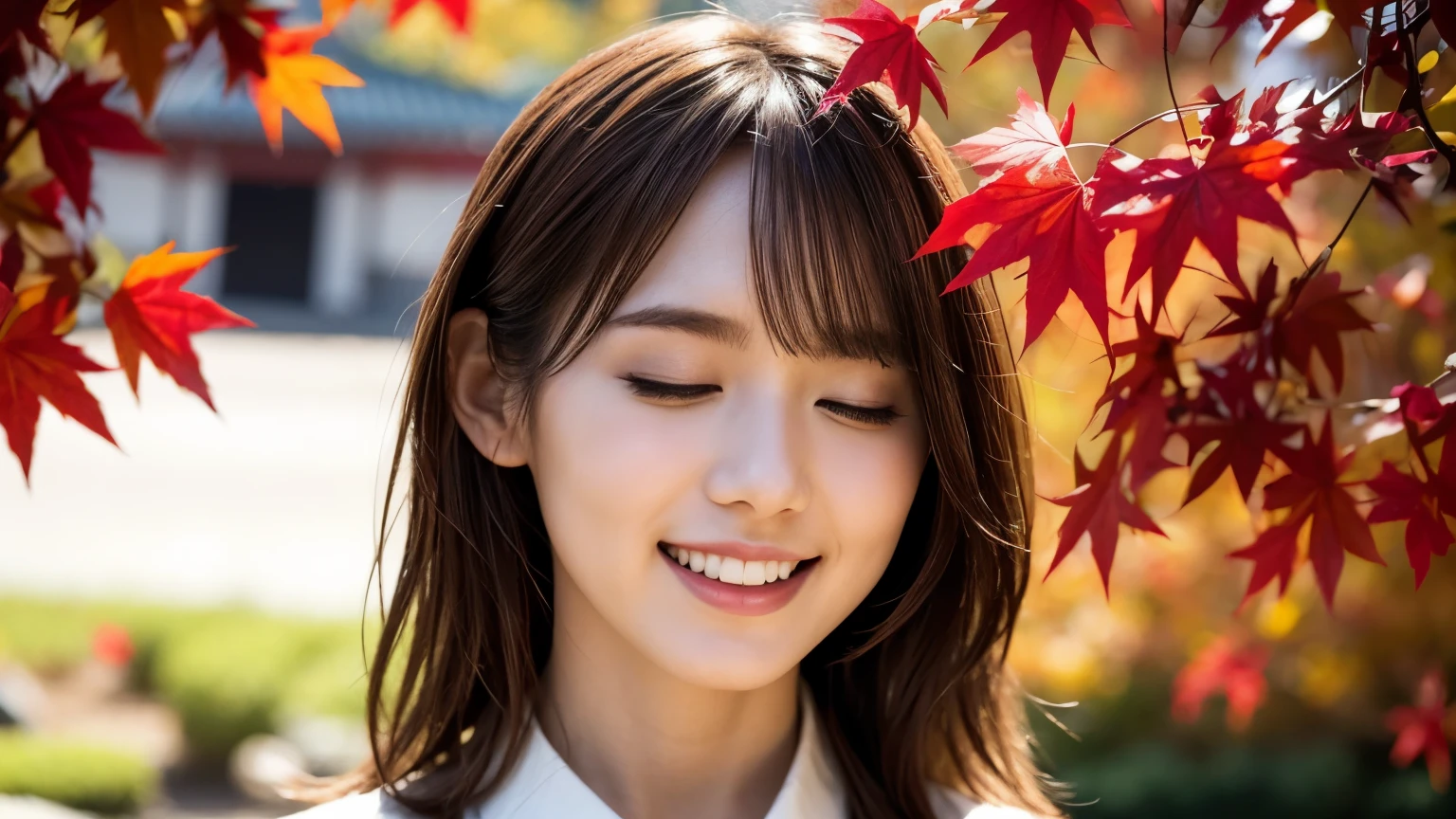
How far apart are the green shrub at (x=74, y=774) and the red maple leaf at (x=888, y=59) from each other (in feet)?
12.3

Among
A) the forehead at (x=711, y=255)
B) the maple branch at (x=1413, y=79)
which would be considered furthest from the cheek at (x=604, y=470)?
the maple branch at (x=1413, y=79)

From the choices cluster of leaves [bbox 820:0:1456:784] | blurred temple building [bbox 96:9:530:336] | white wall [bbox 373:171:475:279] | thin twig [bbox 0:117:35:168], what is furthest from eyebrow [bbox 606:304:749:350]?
white wall [bbox 373:171:475:279]

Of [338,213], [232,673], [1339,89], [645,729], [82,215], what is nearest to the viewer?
[1339,89]

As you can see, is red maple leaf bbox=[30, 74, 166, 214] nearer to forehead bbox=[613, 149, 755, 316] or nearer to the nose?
forehead bbox=[613, 149, 755, 316]

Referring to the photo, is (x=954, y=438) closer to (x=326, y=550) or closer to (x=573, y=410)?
(x=573, y=410)

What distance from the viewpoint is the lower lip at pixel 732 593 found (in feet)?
4.58

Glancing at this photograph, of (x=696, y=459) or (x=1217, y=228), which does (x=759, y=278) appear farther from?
(x=1217, y=228)

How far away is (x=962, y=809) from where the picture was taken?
1.75 m

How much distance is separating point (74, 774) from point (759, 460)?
365 centimetres

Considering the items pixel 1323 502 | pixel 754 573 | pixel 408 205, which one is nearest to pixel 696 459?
pixel 754 573

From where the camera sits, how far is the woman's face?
137cm

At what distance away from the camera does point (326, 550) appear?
930 cm

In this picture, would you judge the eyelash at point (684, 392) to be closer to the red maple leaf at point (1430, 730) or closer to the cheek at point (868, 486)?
the cheek at point (868, 486)

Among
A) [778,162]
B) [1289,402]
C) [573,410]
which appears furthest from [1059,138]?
[573,410]
